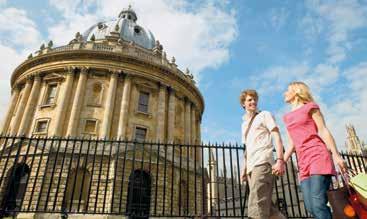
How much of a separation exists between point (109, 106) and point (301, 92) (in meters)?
21.3

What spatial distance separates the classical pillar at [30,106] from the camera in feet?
74.2

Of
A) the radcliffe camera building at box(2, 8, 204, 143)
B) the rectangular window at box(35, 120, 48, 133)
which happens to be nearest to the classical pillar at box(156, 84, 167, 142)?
the radcliffe camera building at box(2, 8, 204, 143)

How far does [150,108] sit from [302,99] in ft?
74.6

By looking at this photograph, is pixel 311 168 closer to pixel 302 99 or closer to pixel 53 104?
pixel 302 99

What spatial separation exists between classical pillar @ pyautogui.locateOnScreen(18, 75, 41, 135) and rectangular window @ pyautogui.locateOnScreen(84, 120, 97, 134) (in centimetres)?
518

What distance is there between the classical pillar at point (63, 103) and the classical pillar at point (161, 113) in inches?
329

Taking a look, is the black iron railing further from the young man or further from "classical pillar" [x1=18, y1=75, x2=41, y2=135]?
"classical pillar" [x1=18, y1=75, x2=41, y2=135]

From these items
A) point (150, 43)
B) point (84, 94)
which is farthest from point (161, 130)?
point (150, 43)

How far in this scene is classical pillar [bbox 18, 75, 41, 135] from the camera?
74.2 feet

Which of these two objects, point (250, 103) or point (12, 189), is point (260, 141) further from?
point (12, 189)

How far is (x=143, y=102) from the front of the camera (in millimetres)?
25828

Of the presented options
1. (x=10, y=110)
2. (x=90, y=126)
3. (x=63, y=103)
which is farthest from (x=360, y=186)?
(x=10, y=110)

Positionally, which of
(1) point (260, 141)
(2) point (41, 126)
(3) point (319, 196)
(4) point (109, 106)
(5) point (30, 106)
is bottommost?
(3) point (319, 196)

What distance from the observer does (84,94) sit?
78.1ft
